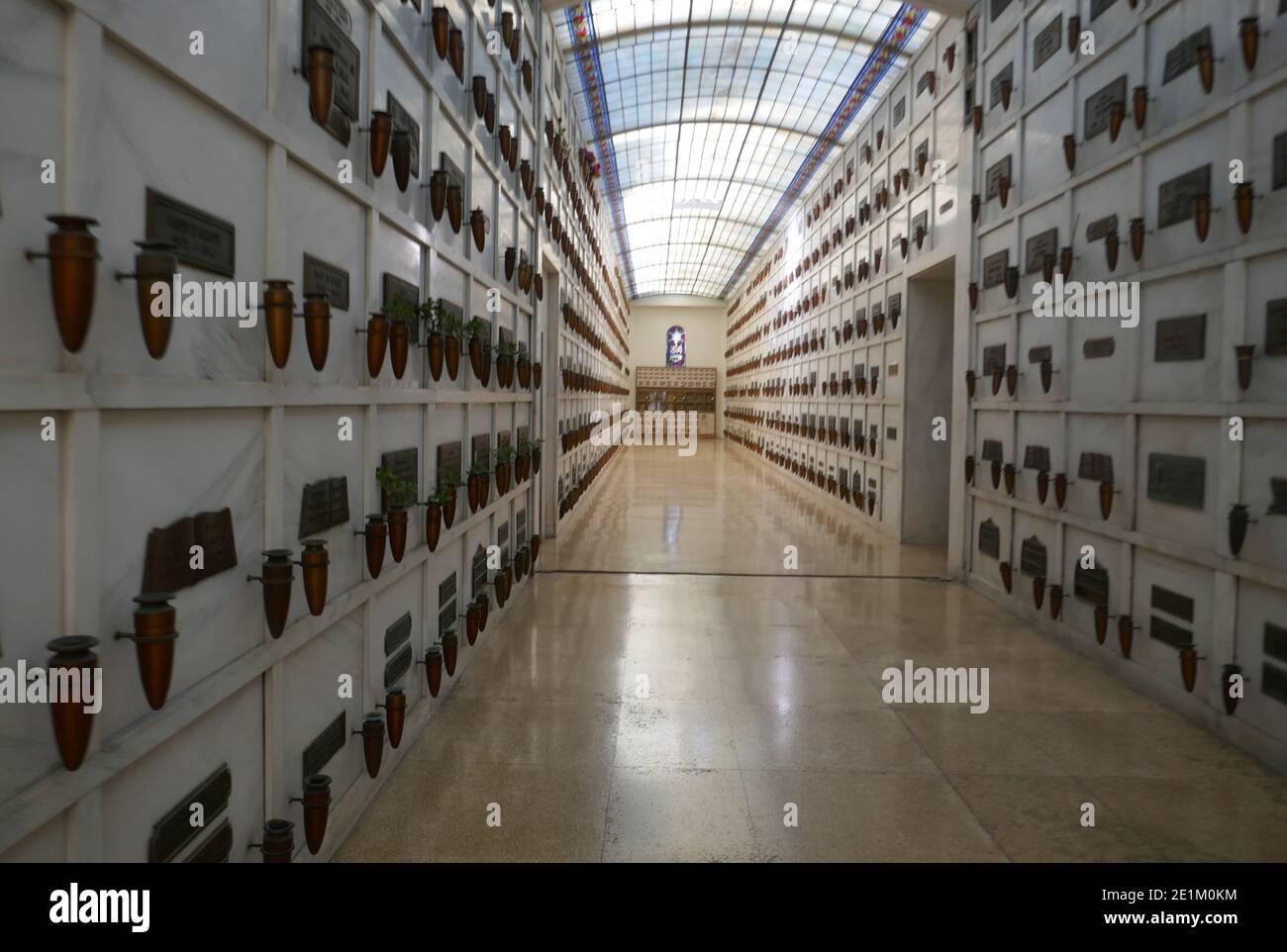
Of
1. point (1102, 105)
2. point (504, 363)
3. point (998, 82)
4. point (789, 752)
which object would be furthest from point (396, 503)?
point (998, 82)

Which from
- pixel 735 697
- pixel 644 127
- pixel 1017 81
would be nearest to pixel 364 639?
pixel 735 697

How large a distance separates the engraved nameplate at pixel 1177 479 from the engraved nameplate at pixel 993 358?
2.39 meters

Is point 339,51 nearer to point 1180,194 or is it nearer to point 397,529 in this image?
point 397,529

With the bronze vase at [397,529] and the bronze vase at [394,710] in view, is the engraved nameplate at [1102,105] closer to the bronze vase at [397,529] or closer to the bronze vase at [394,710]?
the bronze vase at [397,529]

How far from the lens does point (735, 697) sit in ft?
17.1

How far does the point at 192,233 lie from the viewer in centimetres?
240

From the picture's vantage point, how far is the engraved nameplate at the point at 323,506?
3.21m

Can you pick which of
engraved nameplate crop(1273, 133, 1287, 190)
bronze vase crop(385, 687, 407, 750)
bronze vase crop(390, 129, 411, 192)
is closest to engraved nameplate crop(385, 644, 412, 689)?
bronze vase crop(385, 687, 407, 750)

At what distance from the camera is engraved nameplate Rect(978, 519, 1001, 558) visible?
7.81 m

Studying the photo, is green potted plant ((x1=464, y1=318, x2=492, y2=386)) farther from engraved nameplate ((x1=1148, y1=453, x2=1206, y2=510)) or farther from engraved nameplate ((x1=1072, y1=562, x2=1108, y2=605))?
engraved nameplate ((x1=1072, y1=562, x2=1108, y2=605))

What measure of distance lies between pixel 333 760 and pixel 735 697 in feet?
8.05

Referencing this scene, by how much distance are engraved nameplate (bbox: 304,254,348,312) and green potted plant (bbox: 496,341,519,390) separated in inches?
112

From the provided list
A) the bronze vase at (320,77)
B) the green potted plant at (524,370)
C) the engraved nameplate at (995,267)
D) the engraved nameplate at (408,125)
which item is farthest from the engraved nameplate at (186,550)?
the engraved nameplate at (995,267)

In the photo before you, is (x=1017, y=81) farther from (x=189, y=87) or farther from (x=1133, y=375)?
(x=189, y=87)
